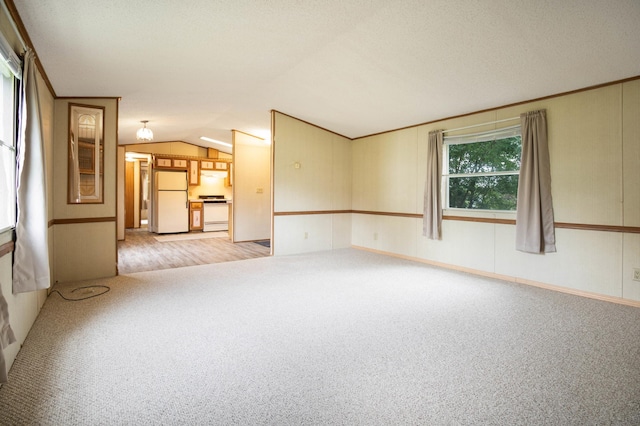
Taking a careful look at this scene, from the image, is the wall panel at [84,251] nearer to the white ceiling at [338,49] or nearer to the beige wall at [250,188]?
the white ceiling at [338,49]

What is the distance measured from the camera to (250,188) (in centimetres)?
802

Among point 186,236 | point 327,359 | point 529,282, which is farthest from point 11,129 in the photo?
point 186,236

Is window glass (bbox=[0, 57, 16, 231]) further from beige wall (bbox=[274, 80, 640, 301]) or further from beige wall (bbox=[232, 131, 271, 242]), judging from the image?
beige wall (bbox=[232, 131, 271, 242])

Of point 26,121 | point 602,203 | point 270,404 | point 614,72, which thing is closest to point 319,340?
point 270,404

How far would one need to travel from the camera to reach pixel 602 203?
376 centimetres

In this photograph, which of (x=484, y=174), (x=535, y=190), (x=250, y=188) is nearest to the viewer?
(x=535, y=190)

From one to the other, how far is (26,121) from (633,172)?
18.6ft

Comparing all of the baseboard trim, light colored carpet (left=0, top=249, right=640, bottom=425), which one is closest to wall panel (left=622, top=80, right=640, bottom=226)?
the baseboard trim

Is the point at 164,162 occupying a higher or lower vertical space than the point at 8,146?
higher

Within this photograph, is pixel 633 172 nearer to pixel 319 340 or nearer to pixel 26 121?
pixel 319 340

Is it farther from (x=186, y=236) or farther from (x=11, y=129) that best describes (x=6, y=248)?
(x=186, y=236)

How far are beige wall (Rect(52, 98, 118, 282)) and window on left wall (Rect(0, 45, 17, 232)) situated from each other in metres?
1.73

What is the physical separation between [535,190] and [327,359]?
139 inches

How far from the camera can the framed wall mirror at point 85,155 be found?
4164mm
